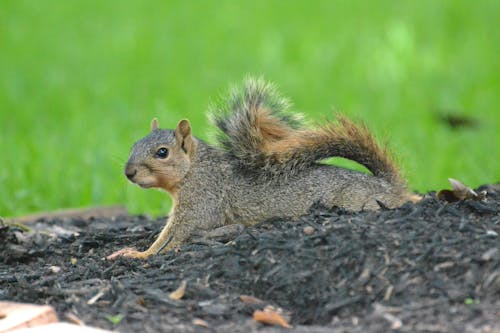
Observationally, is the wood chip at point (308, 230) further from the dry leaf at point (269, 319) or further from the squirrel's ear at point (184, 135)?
the squirrel's ear at point (184, 135)

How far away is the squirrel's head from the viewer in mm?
4988

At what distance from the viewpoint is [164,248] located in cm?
491

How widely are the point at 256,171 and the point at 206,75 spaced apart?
6216 mm

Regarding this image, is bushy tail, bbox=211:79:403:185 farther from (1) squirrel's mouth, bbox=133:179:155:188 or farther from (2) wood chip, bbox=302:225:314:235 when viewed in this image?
(2) wood chip, bbox=302:225:314:235

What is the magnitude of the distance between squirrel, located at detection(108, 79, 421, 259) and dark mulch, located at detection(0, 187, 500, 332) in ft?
1.34

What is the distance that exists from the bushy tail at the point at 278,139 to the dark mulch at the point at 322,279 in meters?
0.52

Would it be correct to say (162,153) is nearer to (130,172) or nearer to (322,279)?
(130,172)

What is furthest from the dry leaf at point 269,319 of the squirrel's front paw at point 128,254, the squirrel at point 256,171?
the squirrel at point 256,171

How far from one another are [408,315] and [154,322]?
944 millimetres

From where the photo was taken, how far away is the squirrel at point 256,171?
4.98 metres

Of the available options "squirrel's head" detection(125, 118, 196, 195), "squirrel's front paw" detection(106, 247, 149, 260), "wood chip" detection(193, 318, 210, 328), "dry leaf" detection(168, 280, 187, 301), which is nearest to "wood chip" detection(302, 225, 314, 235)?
"dry leaf" detection(168, 280, 187, 301)

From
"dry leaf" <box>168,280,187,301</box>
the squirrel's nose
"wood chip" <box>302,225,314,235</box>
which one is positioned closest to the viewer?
"dry leaf" <box>168,280,187,301</box>

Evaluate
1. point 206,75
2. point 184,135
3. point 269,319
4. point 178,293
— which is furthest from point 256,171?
point 206,75

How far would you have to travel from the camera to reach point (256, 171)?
5.11 m
